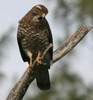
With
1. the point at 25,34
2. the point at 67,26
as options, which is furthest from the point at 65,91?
the point at 25,34

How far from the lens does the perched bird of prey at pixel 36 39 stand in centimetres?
970

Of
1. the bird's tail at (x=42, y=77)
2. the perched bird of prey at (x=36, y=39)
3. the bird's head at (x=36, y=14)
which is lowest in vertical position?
the bird's tail at (x=42, y=77)

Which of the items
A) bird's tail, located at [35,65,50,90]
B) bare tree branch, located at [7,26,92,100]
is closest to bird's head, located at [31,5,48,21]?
bare tree branch, located at [7,26,92,100]

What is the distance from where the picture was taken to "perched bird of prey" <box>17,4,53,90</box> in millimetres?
9703

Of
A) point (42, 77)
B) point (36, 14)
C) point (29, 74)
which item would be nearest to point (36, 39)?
point (36, 14)

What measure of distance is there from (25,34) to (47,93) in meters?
8.32

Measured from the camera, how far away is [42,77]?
32.3 feet

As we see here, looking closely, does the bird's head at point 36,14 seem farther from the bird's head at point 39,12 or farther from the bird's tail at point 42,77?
the bird's tail at point 42,77

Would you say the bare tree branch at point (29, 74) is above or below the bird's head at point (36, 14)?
below

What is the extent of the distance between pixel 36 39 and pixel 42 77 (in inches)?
20.7

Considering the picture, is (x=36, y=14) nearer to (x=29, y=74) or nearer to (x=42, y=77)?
(x=42, y=77)

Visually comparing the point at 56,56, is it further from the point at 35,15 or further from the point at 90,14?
the point at 90,14

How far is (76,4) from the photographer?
2011cm

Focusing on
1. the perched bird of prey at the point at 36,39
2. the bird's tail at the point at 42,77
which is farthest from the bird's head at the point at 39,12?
the bird's tail at the point at 42,77
